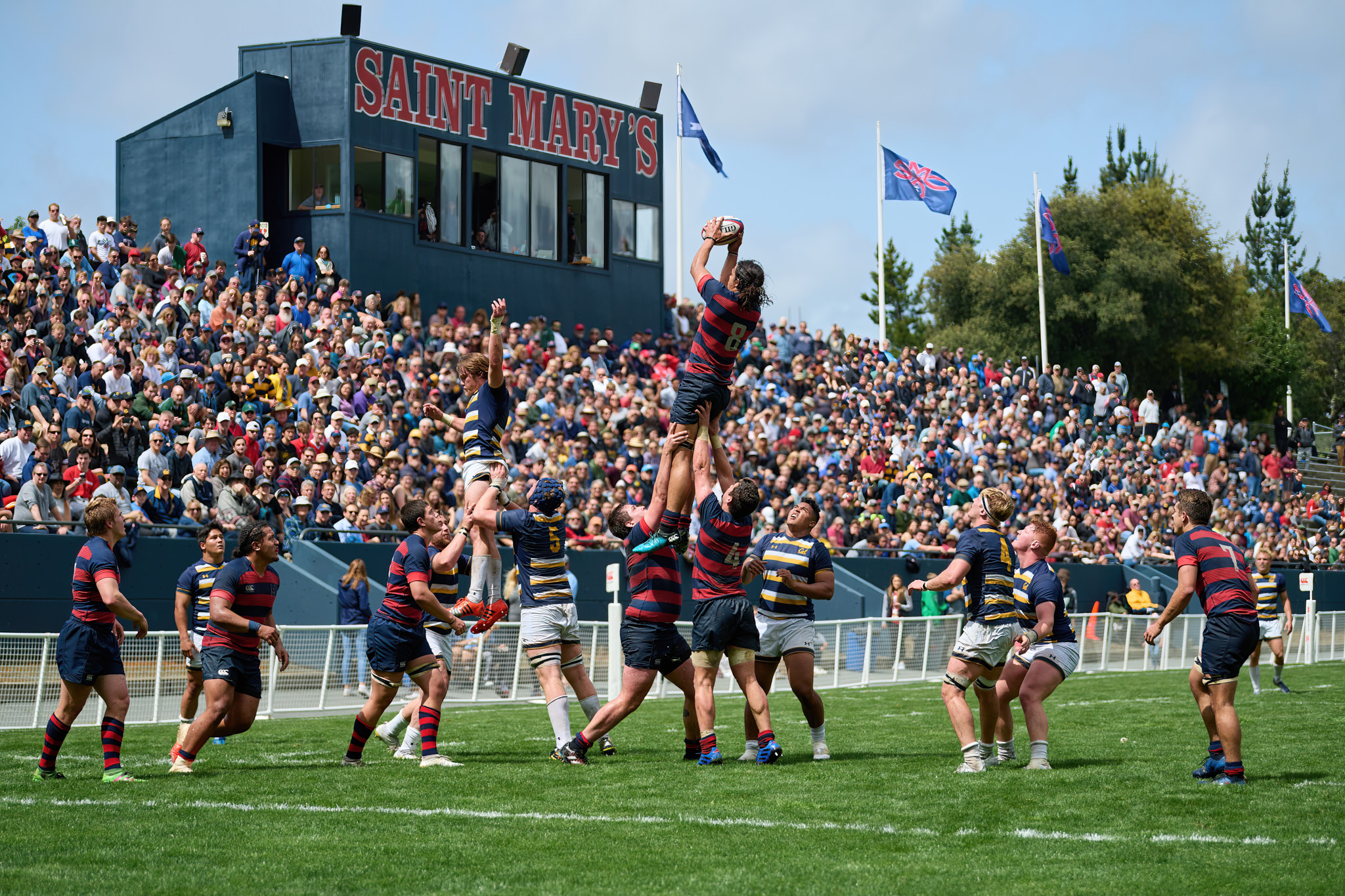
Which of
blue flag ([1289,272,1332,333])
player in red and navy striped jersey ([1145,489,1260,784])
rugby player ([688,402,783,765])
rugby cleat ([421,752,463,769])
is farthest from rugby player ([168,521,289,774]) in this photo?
blue flag ([1289,272,1332,333])

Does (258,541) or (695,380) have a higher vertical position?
(695,380)

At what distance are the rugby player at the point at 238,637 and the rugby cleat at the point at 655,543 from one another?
102 inches

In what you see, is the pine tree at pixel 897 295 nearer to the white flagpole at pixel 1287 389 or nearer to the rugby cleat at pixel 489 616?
the white flagpole at pixel 1287 389

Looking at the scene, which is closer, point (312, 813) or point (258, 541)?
point (312, 813)

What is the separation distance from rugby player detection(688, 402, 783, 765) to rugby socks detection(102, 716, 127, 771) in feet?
13.2

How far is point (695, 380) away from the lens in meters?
10.8

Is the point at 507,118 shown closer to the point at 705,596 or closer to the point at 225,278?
the point at 225,278

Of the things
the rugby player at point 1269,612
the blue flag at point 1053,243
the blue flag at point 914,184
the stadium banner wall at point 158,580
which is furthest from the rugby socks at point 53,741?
the blue flag at point 1053,243

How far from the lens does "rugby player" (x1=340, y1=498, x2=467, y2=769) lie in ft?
35.5

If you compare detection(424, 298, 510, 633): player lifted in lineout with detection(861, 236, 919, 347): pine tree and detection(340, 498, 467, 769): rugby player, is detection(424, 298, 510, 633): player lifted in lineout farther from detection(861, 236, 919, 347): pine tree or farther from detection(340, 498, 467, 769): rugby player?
detection(861, 236, 919, 347): pine tree

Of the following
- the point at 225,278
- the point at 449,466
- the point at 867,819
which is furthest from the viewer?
the point at 225,278

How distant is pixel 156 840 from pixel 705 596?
459 centimetres

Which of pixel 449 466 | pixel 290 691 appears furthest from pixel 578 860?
pixel 449 466

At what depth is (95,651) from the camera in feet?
33.1
